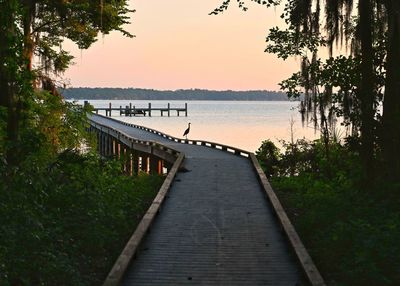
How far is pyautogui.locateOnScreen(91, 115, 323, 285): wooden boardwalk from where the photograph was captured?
8039mm

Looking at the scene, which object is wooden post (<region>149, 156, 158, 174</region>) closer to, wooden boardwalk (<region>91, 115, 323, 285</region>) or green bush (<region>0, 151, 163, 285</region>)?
wooden boardwalk (<region>91, 115, 323, 285</region>)

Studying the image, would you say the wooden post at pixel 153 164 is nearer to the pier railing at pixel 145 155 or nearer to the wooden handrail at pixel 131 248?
the pier railing at pixel 145 155

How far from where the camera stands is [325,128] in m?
15.5

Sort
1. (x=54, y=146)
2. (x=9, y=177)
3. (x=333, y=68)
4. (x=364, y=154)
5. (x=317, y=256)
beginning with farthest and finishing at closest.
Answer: (x=54, y=146)
(x=333, y=68)
(x=364, y=154)
(x=317, y=256)
(x=9, y=177)

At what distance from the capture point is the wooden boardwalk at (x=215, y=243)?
8.04m

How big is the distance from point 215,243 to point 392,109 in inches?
224

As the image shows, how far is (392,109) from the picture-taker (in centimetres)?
1292

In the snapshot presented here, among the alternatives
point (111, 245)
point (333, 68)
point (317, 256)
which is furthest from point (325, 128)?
point (111, 245)

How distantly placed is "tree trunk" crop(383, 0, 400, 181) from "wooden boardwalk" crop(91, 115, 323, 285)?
9.50 feet

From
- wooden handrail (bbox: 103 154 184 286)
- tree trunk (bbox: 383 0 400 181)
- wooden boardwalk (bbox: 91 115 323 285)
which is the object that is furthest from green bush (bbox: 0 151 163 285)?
tree trunk (bbox: 383 0 400 181)

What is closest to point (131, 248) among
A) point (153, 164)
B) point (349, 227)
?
point (349, 227)

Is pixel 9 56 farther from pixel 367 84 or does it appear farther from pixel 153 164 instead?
pixel 153 164

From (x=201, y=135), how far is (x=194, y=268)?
80978 mm

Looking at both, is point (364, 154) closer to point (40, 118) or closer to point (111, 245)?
point (111, 245)
